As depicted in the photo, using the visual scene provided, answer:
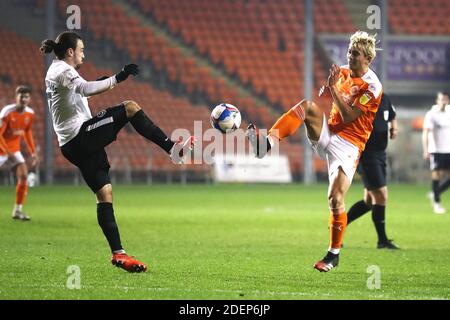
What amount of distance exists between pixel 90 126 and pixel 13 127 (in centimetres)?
710

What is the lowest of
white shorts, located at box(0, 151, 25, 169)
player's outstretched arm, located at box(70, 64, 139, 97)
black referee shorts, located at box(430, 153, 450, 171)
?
black referee shorts, located at box(430, 153, 450, 171)

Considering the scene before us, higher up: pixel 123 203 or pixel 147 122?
pixel 147 122

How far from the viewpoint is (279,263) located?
10.1 m

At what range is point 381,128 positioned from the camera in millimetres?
11938

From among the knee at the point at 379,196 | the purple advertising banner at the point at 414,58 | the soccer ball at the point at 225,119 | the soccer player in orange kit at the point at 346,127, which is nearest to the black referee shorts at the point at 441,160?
the knee at the point at 379,196

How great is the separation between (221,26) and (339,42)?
4.14 meters

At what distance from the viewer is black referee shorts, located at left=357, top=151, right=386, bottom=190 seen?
38.8 ft

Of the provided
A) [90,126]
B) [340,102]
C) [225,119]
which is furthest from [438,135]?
[90,126]

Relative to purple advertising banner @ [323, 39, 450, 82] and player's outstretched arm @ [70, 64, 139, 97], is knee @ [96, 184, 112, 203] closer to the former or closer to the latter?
player's outstretched arm @ [70, 64, 139, 97]

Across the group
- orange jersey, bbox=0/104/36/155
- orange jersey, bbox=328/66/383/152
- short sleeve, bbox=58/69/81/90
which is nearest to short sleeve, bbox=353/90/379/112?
orange jersey, bbox=328/66/383/152

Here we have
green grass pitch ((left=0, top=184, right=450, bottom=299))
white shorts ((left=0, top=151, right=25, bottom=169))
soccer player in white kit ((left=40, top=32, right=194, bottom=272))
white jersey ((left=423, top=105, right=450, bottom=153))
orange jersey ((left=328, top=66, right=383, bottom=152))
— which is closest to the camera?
green grass pitch ((left=0, top=184, right=450, bottom=299))
